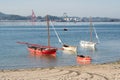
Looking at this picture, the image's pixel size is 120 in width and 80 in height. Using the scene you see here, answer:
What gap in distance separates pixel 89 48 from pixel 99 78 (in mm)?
47273

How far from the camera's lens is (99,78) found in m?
20.8

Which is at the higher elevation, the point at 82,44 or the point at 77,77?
the point at 77,77

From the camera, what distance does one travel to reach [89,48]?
67.9 m

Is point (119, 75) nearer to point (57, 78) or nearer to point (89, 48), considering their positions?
point (57, 78)

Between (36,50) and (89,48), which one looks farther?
(89,48)

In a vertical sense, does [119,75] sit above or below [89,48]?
above

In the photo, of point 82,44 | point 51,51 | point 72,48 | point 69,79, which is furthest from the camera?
point 82,44

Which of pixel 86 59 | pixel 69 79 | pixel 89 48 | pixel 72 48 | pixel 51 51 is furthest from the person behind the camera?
pixel 89 48

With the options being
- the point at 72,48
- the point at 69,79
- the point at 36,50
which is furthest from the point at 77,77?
the point at 72,48

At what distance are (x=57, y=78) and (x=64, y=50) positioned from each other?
40.1m

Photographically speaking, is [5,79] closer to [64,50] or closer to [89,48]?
[64,50]

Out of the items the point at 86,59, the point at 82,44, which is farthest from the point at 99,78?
the point at 82,44

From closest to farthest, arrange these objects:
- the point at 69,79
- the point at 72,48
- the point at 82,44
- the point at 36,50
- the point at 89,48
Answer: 1. the point at 69,79
2. the point at 36,50
3. the point at 72,48
4. the point at 89,48
5. the point at 82,44

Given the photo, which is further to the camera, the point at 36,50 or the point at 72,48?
the point at 72,48
